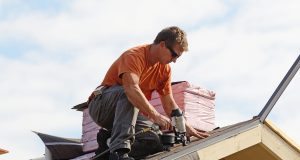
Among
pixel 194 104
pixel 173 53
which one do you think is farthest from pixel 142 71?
pixel 194 104

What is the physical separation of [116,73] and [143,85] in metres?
0.32

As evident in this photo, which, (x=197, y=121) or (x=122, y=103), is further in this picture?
(x=197, y=121)

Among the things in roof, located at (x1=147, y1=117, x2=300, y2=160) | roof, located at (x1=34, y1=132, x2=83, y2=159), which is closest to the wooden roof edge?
roof, located at (x1=147, y1=117, x2=300, y2=160)

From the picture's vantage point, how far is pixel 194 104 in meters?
7.37

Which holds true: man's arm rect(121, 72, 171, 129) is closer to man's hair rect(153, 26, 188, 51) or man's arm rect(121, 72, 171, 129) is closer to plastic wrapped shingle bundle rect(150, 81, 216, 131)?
man's hair rect(153, 26, 188, 51)

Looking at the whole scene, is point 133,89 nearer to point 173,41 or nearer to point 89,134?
point 173,41

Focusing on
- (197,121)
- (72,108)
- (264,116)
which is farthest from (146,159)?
(72,108)

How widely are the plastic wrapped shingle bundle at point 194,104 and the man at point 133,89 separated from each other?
3.57 feet

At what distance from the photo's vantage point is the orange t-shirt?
5.55m

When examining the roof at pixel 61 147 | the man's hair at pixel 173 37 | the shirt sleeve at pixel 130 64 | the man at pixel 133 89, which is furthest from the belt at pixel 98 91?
the roof at pixel 61 147

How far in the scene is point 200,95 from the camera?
7512 millimetres

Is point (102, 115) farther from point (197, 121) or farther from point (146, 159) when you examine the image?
point (197, 121)

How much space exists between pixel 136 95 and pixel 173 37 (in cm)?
72

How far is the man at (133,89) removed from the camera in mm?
5398
